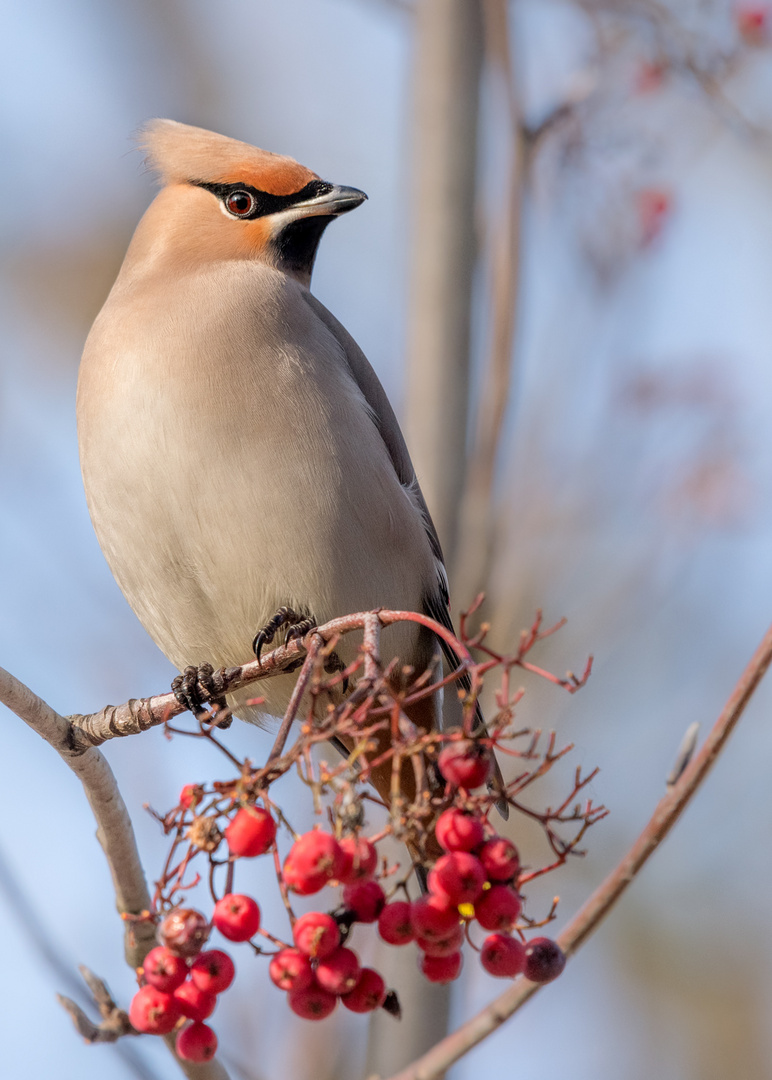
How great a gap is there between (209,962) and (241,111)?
6.13 metres

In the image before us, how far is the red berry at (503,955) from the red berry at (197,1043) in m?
0.49

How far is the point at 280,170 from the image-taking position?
3.74m

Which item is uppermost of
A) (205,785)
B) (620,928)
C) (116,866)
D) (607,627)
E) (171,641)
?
(205,785)

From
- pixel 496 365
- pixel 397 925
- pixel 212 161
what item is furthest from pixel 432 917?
pixel 212 161

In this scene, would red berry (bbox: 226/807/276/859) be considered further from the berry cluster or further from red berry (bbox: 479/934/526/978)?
red berry (bbox: 479/934/526/978)

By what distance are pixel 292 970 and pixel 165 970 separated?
0.23 meters

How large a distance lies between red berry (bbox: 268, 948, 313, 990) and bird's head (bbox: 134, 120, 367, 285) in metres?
2.29

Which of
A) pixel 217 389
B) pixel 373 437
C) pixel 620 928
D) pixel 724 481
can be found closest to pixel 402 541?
pixel 373 437

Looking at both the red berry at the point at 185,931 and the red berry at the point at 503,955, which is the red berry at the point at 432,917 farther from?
the red berry at the point at 185,931

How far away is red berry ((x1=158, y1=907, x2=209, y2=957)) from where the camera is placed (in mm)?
1909

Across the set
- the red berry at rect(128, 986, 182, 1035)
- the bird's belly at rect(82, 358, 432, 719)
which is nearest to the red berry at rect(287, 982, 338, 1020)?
the red berry at rect(128, 986, 182, 1035)

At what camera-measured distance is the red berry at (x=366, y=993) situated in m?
1.99

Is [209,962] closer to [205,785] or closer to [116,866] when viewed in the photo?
[205,785]

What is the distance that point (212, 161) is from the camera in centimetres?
380
